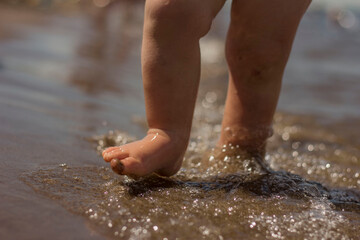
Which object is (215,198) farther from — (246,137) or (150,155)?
(246,137)

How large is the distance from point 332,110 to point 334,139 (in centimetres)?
93

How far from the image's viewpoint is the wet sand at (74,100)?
4.03ft

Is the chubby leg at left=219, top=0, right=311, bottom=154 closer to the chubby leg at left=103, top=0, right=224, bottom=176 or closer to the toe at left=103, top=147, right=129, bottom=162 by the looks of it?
the chubby leg at left=103, top=0, right=224, bottom=176

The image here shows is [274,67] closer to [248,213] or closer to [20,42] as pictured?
[248,213]

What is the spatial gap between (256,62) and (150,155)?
62 cm

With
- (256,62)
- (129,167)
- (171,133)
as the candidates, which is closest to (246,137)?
(256,62)

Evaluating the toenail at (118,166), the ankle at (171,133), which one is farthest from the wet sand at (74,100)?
the ankle at (171,133)

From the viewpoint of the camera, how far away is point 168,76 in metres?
1.53

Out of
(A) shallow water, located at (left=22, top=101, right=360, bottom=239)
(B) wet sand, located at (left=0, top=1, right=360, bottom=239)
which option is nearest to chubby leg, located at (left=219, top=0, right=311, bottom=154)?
(A) shallow water, located at (left=22, top=101, right=360, bottom=239)

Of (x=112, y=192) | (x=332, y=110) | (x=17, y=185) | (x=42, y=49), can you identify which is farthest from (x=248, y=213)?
(x=42, y=49)

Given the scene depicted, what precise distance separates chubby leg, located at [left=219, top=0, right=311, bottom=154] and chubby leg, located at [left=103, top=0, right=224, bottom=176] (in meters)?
0.29

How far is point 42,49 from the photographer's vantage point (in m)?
4.41

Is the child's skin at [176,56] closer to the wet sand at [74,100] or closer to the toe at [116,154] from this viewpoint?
the toe at [116,154]

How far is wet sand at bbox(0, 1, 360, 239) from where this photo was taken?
1.23 meters
